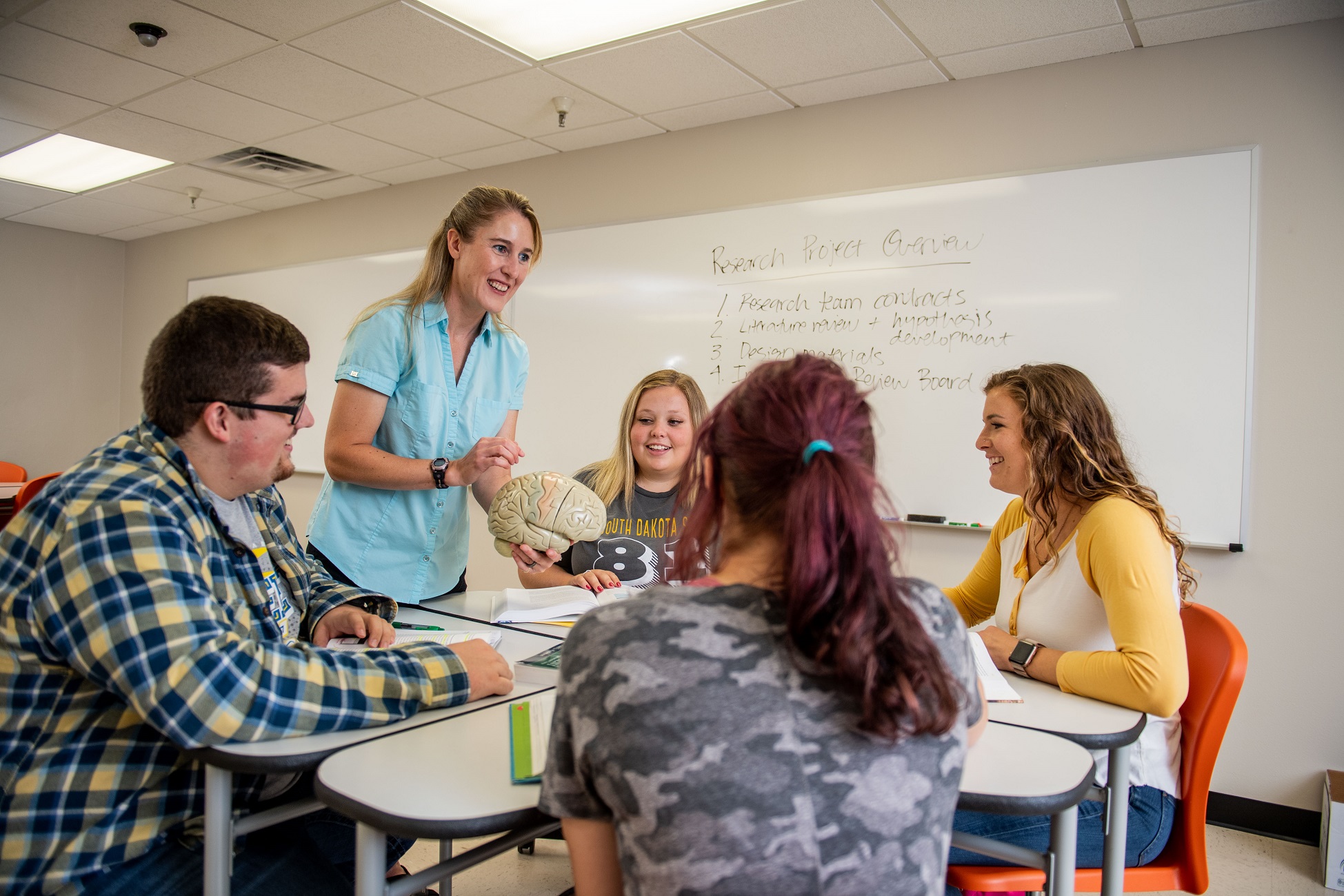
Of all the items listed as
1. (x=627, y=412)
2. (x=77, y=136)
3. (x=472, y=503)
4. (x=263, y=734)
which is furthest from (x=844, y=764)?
(x=77, y=136)

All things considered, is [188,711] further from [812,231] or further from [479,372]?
[812,231]

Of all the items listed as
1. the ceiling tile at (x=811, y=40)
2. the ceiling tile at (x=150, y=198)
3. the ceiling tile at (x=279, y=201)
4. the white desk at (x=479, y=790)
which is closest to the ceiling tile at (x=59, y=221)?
the ceiling tile at (x=150, y=198)

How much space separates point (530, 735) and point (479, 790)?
0.45 feet

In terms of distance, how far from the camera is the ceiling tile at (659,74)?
311cm

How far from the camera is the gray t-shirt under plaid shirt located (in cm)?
74

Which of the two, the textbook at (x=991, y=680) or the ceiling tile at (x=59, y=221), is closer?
the textbook at (x=991, y=680)

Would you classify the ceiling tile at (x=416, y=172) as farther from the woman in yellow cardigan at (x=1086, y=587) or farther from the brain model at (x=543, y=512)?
the woman in yellow cardigan at (x=1086, y=587)

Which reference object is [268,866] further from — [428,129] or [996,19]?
[428,129]

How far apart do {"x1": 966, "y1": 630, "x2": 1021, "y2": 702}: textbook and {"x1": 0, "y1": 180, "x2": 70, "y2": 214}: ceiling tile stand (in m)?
5.88

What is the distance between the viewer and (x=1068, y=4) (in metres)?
2.65

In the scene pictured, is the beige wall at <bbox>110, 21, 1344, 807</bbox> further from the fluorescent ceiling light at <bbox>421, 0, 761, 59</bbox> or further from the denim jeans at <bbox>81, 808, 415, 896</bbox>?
the denim jeans at <bbox>81, 808, 415, 896</bbox>

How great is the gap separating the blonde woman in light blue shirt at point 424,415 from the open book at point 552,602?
0.26 ft

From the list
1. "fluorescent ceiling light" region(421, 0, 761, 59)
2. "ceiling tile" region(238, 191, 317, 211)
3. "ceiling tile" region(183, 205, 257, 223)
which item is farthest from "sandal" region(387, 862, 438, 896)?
"ceiling tile" region(183, 205, 257, 223)

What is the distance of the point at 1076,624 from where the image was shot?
5.27 ft
